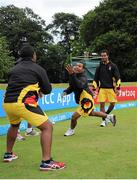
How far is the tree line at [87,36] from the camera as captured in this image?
63031 mm

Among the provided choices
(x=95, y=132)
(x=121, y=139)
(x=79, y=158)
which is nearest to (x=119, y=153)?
(x=79, y=158)

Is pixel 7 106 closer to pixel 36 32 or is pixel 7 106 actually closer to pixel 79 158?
pixel 79 158

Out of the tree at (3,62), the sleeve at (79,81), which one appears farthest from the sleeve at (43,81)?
the tree at (3,62)

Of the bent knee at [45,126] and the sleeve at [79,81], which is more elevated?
the sleeve at [79,81]

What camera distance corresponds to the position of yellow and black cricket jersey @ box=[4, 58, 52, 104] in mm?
7738

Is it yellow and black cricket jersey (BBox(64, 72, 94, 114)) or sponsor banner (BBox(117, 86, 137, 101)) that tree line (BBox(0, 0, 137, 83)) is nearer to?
sponsor banner (BBox(117, 86, 137, 101))

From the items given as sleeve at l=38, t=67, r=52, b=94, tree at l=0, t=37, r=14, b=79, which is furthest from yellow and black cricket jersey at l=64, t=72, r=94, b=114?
tree at l=0, t=37, r=14, b=79

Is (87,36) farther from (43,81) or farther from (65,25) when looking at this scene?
(43,81)

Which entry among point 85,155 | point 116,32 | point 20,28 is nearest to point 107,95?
point 85,155

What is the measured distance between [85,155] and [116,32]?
2199 inches

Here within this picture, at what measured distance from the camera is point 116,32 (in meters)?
63.7

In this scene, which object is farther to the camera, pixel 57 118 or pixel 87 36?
pixel 87 36

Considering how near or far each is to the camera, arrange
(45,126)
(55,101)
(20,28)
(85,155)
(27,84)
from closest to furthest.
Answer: (45,126) → (27,84) → (85,155) → (55,101) → (20,28)

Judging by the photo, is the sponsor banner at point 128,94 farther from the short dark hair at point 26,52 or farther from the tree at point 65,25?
the tree at point 65,25
